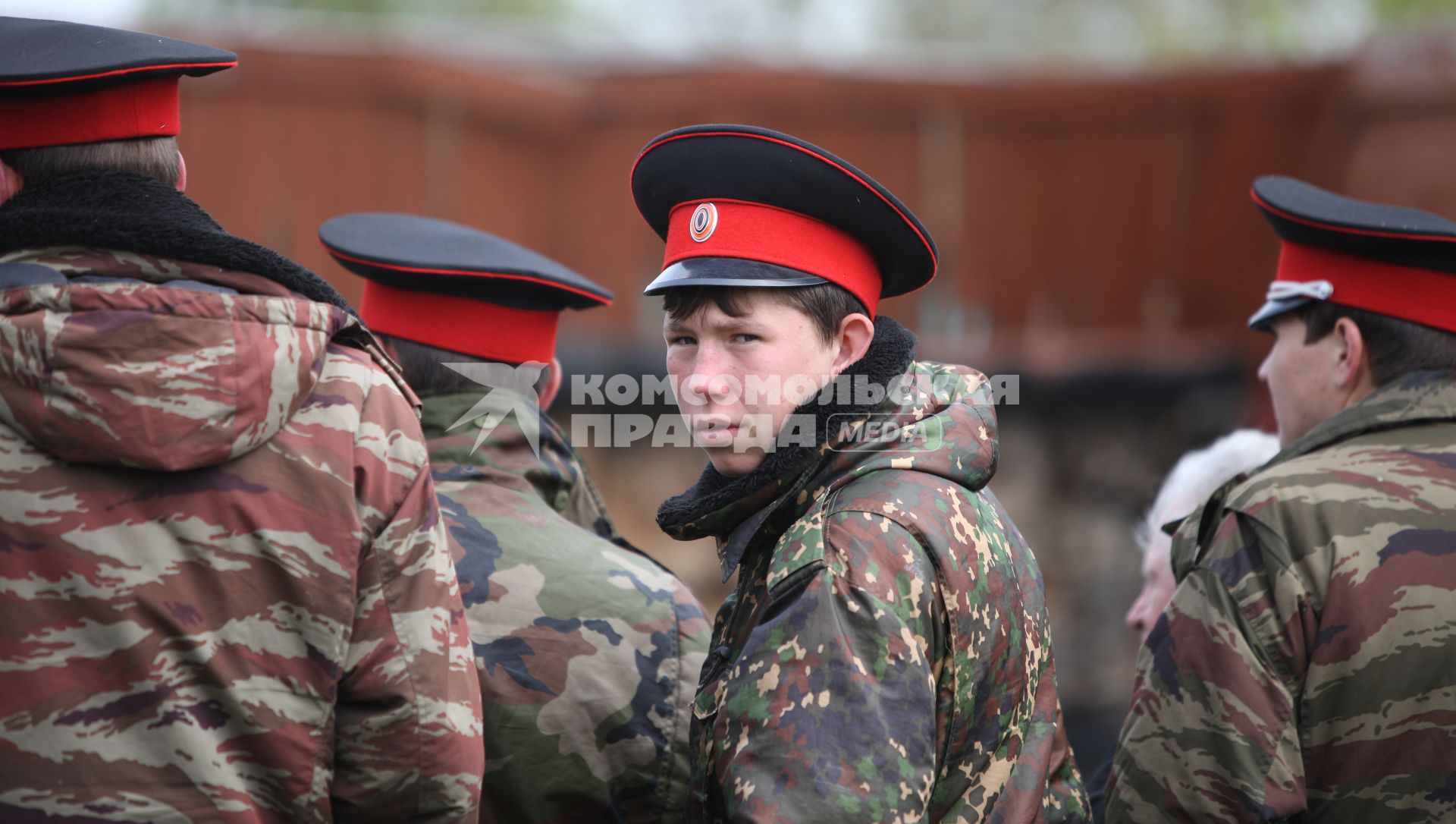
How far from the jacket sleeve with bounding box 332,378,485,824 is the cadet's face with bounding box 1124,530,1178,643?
1.67 meters

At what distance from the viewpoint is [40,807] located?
5.11 ft

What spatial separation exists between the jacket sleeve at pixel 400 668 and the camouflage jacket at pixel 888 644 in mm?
353

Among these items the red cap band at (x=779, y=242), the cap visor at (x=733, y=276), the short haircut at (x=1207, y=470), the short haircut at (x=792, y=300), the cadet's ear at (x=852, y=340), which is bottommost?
the short haircut at (x=1207, y=470)

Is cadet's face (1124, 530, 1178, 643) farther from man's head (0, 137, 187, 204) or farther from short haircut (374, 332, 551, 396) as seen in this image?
man's head (0, 137, 187, 204)

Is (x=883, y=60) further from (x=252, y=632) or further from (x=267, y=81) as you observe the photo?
(x=252, y=632)

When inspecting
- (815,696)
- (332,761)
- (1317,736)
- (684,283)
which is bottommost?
(1317,736)

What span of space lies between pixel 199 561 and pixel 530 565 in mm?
733

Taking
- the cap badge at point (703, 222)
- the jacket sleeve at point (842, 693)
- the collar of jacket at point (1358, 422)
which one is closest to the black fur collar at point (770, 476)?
the jacket sleeve at point (842, 693)

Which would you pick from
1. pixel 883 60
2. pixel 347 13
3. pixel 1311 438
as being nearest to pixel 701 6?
pixel 347 13

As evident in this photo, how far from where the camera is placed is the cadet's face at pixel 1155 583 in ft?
9.27

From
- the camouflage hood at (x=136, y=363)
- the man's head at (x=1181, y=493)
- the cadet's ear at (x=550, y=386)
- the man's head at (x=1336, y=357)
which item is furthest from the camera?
the man's head at (x=1181, y=493)

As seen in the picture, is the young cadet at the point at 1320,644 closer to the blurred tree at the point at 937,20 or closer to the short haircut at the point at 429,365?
the short haircut at the point at 429,365

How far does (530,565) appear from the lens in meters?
2.28

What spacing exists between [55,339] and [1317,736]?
81.9 inches
